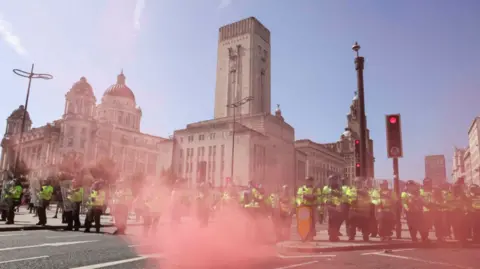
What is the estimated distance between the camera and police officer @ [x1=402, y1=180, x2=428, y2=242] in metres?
10.1

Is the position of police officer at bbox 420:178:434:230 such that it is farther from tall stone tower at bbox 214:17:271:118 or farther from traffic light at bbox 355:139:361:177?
tall stone tower at bbox 214:17:271:118

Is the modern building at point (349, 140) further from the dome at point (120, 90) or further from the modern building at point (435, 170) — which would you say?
the modern building at point (435, 170)

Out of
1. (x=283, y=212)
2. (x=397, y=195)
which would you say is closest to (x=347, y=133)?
(x=397, y=195)

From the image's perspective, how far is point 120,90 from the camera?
9112 centimetres

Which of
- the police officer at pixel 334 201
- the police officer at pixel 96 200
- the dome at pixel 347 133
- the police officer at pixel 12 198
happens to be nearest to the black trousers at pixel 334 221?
the police officer at pixel 334 201

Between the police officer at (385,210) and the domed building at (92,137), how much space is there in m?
58.7

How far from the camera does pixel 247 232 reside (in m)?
10.4

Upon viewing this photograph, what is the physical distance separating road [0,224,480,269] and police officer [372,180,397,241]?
6.95 feet

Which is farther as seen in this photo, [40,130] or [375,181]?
[40,130]

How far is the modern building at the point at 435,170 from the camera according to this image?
11.0 m

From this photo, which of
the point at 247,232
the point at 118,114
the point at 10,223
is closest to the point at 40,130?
the point at 118,114

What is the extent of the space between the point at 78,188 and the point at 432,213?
472 inches

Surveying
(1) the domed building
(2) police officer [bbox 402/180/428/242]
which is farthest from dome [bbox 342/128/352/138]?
(2) police officer [bbox 402/180/428/242]

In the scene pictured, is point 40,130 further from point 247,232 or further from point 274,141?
point 247,232
